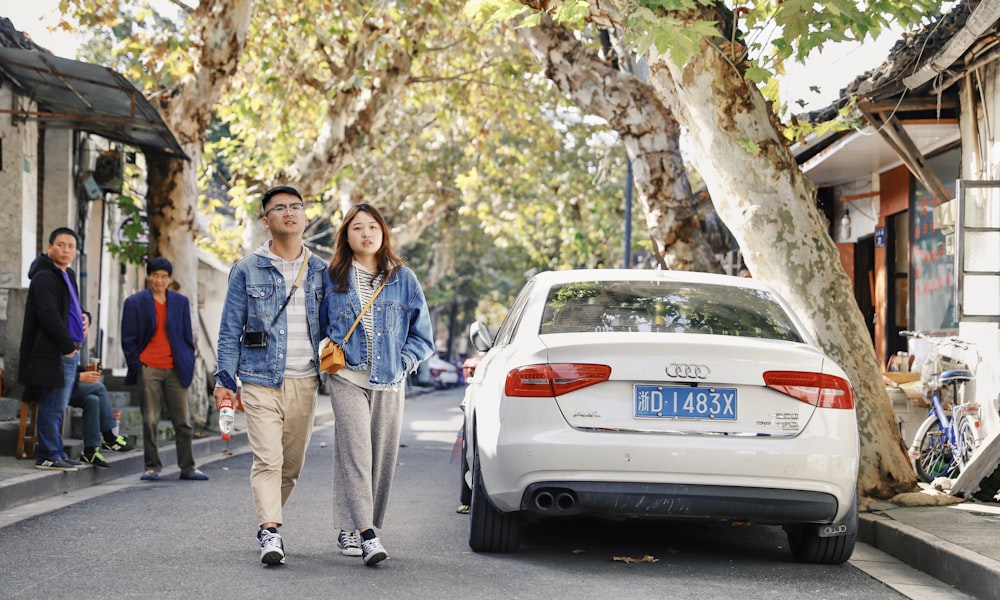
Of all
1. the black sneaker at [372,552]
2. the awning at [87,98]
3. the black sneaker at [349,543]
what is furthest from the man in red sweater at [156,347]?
the black sneaker at [372,552]

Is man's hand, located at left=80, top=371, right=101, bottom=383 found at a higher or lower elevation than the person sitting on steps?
higher

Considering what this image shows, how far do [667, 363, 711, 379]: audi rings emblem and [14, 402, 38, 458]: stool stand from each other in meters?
6.05

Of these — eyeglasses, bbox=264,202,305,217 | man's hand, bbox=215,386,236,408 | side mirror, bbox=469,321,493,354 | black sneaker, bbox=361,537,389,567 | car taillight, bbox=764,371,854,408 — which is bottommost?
black sneaker, bbox=361,537,389,567

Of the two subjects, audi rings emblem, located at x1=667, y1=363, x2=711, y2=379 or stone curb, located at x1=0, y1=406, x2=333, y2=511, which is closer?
audi rings emblem, located at x1=667, y1=363, x2=711, y2=379

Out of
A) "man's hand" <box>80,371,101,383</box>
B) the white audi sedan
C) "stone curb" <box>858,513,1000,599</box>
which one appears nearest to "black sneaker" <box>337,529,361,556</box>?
the white audi sedan

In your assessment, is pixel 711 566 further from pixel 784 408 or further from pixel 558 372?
pixel 558 372

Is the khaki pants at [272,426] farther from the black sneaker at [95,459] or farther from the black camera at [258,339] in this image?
the black sneaker at [95,459]

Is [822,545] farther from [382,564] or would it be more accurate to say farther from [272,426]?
[272,426]

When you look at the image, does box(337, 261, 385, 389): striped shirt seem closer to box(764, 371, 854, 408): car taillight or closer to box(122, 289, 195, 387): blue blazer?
box(764, 371, 854, 408): car taillight

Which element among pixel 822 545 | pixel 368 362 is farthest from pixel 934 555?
pixel 368 362

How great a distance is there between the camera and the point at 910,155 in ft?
36.6

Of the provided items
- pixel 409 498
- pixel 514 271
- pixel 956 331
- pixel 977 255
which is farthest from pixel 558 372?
pixel 514 271

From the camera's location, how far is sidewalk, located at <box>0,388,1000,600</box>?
5.72 meters

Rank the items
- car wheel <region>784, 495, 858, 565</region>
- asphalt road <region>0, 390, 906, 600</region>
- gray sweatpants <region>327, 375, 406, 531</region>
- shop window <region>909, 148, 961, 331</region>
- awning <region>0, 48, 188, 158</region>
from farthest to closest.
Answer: shop window <region>909, 148, 961, 331</region>, awning <region>0, 48, 188, 158</region>, car wheel <region>784, 495, 858, 565</region>, gray sweatpants <region>327, 375, 406, 531</region>, asphalt road <region>0, 390, 906, 600</region>
